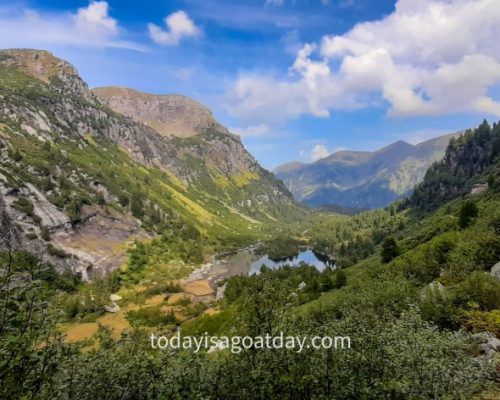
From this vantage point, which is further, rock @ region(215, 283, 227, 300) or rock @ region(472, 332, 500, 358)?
rock @ region(215, 283, 227, 300)

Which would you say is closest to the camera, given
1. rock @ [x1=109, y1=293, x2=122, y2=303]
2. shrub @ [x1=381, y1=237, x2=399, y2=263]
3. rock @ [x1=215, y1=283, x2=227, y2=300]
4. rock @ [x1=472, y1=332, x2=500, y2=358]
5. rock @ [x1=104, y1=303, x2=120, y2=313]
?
rock @ [x1=472, y1=332, x2=500, y2=358]

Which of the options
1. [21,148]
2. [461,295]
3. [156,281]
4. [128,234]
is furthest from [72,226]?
[461,295]

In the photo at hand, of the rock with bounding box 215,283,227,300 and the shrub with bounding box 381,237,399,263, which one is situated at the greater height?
the shrub with bounding box 381,237,399,263

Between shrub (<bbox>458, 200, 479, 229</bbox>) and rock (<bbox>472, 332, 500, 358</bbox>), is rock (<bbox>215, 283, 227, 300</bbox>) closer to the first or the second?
shrub (<bbox>458, 200, 479, 229</bbox>)

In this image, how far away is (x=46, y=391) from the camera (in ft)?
30.6

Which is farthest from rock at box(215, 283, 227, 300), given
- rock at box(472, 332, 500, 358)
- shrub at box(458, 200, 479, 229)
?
rock at box(472, 332, 500, 358)

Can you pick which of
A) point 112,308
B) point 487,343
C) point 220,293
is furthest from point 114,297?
point 487,343

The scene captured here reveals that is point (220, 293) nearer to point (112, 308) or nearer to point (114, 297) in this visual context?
point (114, 297)

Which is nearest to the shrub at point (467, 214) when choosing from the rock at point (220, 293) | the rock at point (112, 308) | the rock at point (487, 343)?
the rock at point (220, 293)

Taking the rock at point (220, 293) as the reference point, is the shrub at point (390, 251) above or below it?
above

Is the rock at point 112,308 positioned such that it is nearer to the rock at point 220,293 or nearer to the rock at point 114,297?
the rock at point 114,297

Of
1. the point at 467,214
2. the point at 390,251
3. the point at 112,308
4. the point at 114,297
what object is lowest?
the point at 112,308

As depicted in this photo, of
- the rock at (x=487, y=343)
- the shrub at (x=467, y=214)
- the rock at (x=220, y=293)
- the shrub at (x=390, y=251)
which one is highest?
the shrub at (x=467, y=214)

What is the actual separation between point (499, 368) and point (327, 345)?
10.6 m
